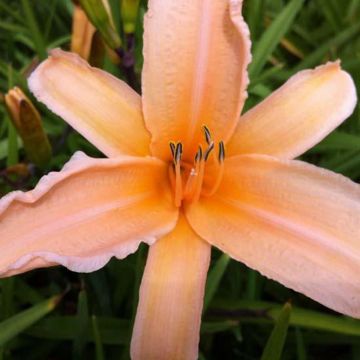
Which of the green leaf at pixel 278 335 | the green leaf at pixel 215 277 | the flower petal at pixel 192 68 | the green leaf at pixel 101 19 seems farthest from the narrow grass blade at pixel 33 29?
the green leaf at pixel 278 335

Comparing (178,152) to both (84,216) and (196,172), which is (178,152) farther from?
(84,216)

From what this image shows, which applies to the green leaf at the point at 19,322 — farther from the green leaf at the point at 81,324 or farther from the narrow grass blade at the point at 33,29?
the narrow grass blade at the point at 33,29

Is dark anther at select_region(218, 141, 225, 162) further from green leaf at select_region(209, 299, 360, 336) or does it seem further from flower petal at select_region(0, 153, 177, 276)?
green leaf at select_region(209, 299, 360, 336)

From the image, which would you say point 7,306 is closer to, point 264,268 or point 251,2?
point 264,268

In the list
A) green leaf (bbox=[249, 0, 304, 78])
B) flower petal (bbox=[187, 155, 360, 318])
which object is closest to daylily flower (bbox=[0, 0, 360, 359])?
flower petal (bbox=[187, 155, 360, 318])

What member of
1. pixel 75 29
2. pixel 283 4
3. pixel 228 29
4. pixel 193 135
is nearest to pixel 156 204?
pixel 193 135

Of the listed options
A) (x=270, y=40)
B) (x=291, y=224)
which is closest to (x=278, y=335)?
(x=291, y=224)
